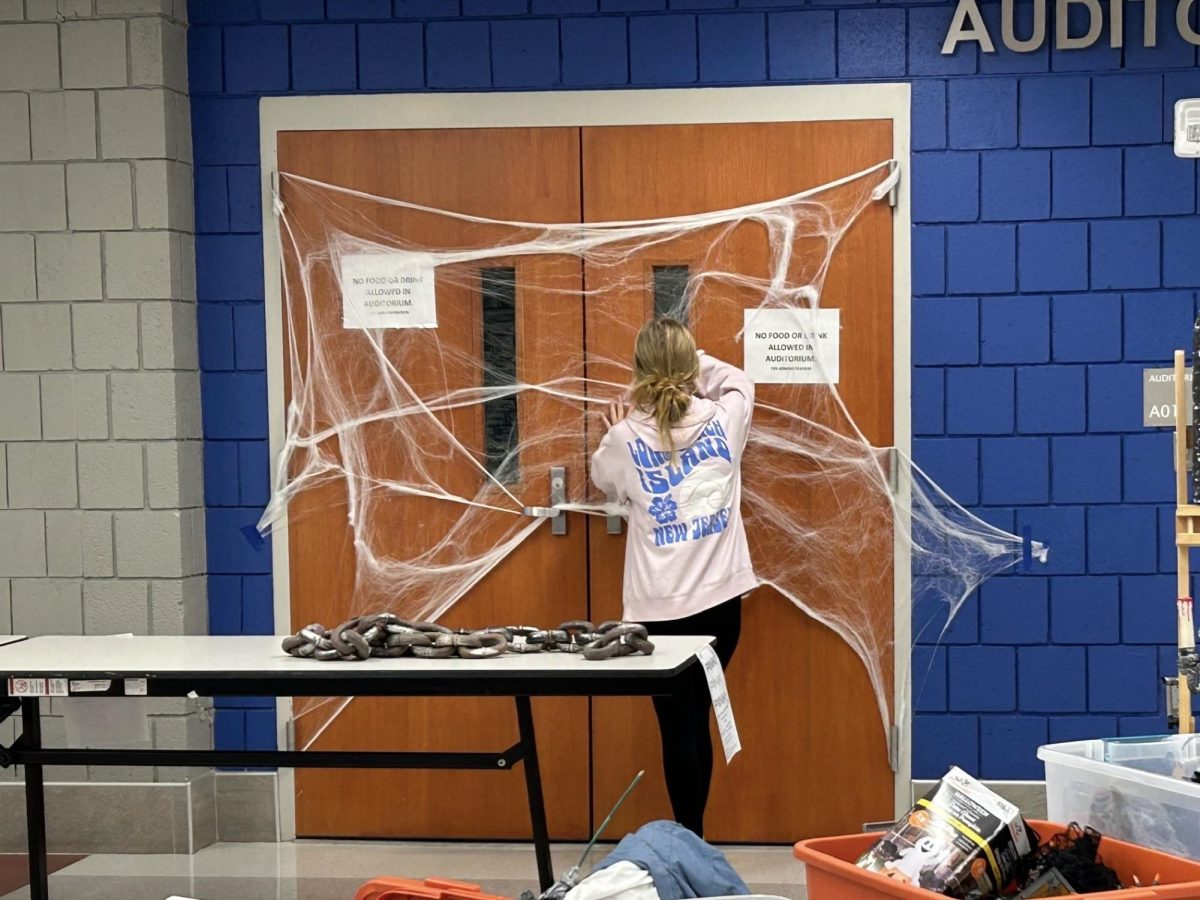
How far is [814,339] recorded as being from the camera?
14.3 feet

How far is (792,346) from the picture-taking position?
4.36 m

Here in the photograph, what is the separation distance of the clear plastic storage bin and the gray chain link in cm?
100

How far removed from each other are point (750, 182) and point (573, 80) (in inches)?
24.2

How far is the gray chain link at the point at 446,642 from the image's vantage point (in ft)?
10.7

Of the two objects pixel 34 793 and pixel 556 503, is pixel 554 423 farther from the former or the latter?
pixel 34 793

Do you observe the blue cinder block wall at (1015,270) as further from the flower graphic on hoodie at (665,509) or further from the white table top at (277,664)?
the white table top at (277,664)

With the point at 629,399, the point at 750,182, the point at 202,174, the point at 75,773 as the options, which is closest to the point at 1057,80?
the point at 750,182

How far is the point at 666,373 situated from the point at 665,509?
0.37 m

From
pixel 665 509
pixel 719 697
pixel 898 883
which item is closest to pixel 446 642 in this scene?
pixel 719 697

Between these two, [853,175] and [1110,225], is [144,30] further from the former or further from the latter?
[1110,225]

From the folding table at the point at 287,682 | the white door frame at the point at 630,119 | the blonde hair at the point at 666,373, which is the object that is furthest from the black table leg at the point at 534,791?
the white door frame at the point at 630,119

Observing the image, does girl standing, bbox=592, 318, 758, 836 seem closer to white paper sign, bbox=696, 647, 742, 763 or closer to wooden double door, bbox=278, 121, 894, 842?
wooden double door, bbox=278, 121, 894, 842

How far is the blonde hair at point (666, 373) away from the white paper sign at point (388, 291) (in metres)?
0.80

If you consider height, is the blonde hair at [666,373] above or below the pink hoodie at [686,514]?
above
